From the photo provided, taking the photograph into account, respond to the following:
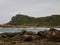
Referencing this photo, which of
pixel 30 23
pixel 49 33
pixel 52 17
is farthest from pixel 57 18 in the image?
pixel 49 33

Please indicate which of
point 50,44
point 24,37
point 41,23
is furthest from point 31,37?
point 41,23

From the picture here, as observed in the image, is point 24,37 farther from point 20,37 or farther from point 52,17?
point 52,17

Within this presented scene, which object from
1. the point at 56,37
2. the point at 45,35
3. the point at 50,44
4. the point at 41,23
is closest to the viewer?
the point at 50,44

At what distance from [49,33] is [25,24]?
13333cm

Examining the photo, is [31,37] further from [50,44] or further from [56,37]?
[50,44]

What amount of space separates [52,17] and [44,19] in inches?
186

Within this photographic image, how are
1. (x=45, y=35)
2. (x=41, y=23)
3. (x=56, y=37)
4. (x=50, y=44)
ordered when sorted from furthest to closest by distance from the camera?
(x=41, y=23), (x=45, y=35), (x=56, y=37), (x=50, y=44)

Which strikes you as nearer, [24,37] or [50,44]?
[50,44]

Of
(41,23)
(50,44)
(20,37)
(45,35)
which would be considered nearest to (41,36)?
(45,35)

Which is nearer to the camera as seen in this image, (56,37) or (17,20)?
(56,37)

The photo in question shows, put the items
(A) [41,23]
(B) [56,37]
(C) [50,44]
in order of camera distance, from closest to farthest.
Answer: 1. (C) [50,44]
2. (B) [56,37]
3. (A) [41,23]

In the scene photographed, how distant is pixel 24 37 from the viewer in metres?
41.8

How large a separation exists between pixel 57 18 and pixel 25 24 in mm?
18526

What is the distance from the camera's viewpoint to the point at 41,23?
172875 millimetres
